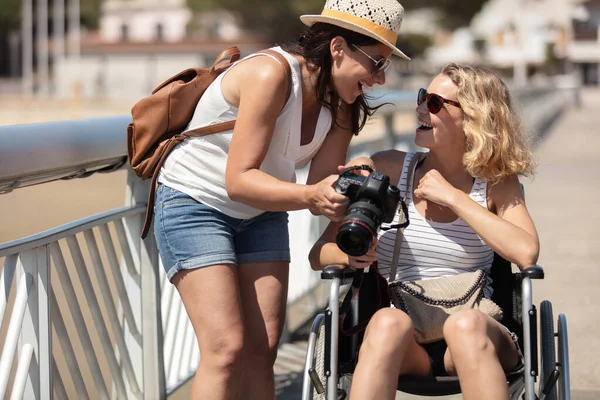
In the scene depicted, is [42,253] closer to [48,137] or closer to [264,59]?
[48,137]

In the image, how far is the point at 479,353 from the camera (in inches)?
110

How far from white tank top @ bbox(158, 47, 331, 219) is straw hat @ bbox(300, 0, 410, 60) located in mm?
180

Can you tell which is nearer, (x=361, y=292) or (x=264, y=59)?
(x=264, y=59)

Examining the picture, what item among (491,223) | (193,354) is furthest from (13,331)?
(193,354)

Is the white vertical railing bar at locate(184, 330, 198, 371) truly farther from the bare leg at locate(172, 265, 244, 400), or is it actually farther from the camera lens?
the camera lens

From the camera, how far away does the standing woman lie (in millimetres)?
2754

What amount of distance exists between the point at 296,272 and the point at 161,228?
8.66 ft

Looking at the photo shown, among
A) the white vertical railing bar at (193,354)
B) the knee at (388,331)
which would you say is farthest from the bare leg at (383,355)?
the white vertical railing bar at (193,354)

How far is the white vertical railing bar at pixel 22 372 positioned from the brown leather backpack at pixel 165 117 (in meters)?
0.60

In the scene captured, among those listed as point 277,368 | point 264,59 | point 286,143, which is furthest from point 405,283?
point 277,368

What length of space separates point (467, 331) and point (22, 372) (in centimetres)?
129

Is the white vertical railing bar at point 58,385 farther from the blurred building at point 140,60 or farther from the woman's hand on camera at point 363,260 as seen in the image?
the blurred building at point 140,60

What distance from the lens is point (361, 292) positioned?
3.16m

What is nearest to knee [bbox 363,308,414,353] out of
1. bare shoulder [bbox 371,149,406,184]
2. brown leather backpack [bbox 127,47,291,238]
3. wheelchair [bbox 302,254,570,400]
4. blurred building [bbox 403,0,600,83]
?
wheelchair [bbox 302,254,570,400]
